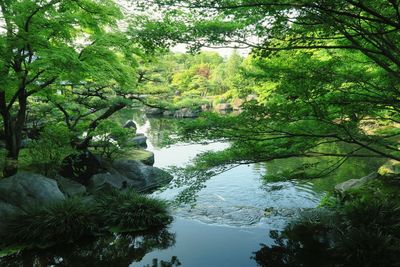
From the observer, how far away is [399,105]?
190 inches

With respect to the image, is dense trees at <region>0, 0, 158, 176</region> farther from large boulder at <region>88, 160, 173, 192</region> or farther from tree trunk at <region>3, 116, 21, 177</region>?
large boulder at <region>88, 160, 173, 192</region>

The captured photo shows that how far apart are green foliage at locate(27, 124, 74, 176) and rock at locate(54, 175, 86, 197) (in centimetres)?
31

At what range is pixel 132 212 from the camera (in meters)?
8.08

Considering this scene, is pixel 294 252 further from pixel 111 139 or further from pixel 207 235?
pixel 111 139

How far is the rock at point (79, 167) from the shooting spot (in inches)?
417

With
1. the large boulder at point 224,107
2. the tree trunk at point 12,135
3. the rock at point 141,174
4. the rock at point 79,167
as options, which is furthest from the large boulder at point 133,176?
the large boulder at point 224,107

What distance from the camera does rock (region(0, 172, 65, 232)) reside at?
7125mm

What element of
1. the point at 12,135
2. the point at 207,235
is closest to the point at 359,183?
the point at 207,235

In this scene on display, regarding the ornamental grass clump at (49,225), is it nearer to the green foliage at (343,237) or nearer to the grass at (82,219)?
Answer: the grass at (82,219)

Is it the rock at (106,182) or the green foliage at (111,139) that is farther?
the green foliage at (111,139)

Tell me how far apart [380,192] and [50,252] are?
24.3ft

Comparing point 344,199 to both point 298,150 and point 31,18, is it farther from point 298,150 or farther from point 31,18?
point 31,18

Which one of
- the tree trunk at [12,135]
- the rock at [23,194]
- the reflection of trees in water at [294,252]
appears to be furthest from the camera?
the tree trunk at [12,135]

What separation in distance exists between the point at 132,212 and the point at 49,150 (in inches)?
131
